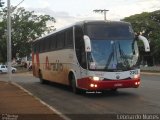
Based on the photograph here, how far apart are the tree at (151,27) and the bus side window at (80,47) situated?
6090 cm

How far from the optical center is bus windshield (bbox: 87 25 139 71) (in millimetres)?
20062

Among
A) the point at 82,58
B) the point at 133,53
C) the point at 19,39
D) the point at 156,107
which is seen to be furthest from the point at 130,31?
the point at 19,39

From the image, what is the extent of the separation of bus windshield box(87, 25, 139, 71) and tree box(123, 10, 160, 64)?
61.3 m

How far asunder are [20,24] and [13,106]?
7326 cm

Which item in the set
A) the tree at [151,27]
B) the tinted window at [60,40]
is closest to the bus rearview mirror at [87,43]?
the tinted window at [60,40]

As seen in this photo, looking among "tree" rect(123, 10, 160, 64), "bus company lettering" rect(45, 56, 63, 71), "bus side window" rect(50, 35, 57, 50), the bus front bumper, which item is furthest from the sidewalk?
"tree" rect(123, 10, 160, 64)

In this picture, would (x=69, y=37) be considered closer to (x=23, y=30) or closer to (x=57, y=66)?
(x=57, y=66)

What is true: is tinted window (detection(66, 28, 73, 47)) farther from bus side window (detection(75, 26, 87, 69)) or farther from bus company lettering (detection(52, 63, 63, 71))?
bus company lettering (detection(52, 63, 63, 71))

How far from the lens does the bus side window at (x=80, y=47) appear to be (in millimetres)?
20672

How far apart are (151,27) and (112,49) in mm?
73023

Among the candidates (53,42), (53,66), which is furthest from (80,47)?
(53,66)

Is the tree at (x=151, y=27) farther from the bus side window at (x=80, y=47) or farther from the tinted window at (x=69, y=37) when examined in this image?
the bus side window at (x=80, y=47)

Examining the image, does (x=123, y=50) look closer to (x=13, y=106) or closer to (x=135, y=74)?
(x=135, y=74)

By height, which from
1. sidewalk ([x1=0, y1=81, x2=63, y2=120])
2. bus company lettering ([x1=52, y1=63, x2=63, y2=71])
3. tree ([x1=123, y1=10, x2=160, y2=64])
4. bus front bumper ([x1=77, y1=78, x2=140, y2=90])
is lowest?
sidewalk ([x1=0, y1=81, x2=63, y2=120])
